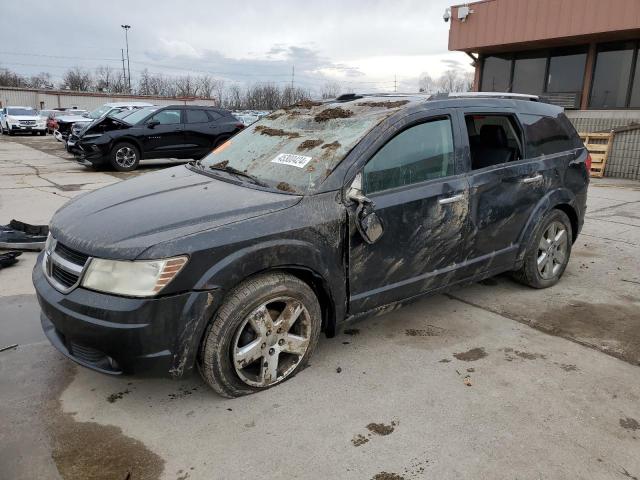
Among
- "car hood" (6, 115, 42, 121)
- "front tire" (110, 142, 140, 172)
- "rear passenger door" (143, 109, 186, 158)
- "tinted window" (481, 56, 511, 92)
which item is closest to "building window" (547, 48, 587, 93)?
"tinted window" (481, 56, 511, 92)

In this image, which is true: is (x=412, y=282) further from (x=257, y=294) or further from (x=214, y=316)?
(x=214, y=316)

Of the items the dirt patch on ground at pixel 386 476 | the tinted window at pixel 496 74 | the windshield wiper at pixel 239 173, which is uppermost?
the tinted window at pixel 496 74

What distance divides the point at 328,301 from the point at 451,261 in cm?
109

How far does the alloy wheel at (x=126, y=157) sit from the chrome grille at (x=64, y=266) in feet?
34.2

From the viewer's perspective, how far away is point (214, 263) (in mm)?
2533

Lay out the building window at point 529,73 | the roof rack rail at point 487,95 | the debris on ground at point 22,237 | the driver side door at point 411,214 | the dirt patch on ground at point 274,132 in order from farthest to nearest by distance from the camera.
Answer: the building window at point 529,73 → the debris on ground at point 22,237 → the roof rack rail at point 487,95 → the dirt patch on ground at point 274,132 → the driver side door at point 411,214

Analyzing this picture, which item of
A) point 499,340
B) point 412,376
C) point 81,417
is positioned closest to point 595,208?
point 499,340

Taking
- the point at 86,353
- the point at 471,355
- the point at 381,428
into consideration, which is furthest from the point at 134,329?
the point at 471,355

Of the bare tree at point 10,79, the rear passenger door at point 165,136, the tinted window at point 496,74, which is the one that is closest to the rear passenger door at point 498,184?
the rear passenger door at point 165,136

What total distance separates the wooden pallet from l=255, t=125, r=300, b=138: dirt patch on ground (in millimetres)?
11343

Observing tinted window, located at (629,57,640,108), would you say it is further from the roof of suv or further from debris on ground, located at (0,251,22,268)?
debris on ground, located at (0,251,22,268)

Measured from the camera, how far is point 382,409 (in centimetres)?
277

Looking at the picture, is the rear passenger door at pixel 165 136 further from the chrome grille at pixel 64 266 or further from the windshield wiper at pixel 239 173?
the chrome grille at pixel 64 266

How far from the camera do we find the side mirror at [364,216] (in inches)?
118
